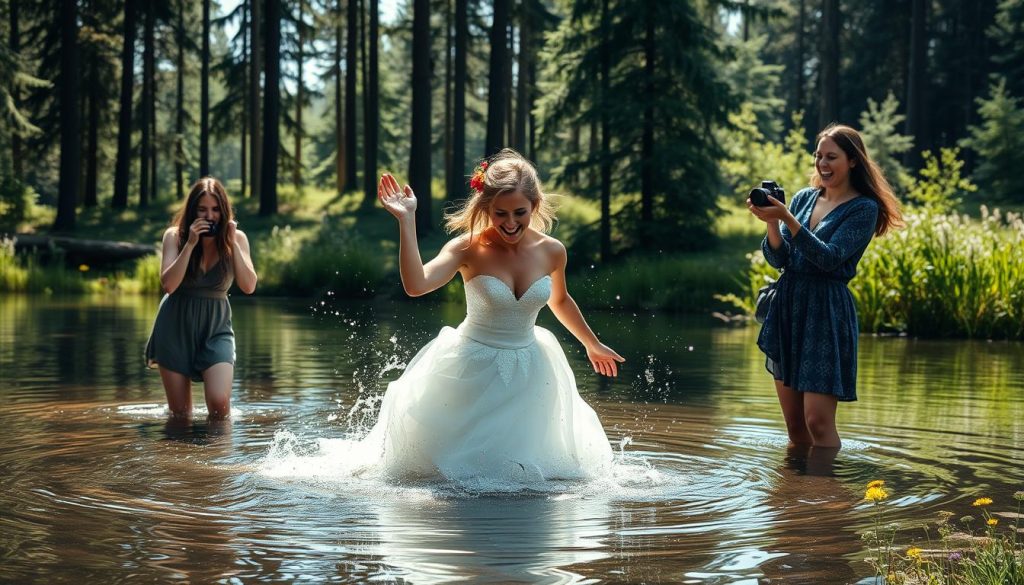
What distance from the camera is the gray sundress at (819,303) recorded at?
8078 millimetres

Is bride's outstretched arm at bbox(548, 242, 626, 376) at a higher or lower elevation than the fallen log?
lower

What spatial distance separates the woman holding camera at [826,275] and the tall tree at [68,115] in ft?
117

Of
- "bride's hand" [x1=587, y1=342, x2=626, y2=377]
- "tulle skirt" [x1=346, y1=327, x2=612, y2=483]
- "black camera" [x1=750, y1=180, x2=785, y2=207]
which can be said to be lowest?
"tulle skirt" [x1=346, y1=327, x2=612, y2=483]

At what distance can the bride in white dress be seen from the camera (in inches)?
292

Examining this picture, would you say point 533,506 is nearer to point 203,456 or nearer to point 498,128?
point 203,456

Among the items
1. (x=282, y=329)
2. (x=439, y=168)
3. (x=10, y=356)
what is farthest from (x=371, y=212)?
(x=439, y=168)

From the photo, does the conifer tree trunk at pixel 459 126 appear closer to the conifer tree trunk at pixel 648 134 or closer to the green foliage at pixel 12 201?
the conifer tree trunk at pixel 648 134

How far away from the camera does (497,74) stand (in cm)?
3431

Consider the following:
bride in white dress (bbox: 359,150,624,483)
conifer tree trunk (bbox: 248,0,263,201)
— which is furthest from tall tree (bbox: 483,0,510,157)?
bride in white dress (bbox: 359,150,624,483)

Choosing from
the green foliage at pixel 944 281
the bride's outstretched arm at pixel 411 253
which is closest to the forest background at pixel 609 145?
the green foliage at pixel 944 281

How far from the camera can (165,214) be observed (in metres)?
47.6

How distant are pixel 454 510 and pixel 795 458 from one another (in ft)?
8.93

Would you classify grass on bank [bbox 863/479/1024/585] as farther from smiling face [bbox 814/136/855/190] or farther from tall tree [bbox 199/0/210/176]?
tall tree [bbox 199/0/210/176]

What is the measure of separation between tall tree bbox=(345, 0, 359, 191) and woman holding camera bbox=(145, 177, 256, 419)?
37.2 metres
